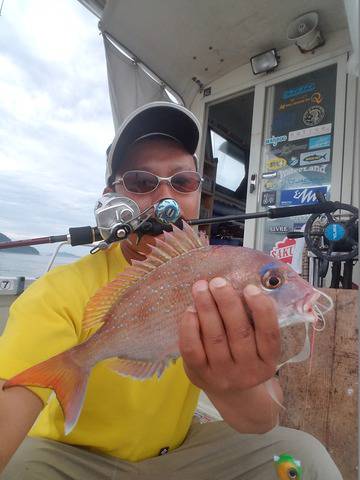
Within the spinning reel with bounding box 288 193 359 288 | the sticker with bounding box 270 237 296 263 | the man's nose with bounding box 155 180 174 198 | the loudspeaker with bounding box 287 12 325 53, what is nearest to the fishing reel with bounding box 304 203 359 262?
the spinning reel with bounding box 288 193 359 288

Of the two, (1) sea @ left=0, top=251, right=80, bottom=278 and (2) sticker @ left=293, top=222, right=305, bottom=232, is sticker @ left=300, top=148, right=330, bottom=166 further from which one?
(1) sea @ left=0, top=251, right=80, bottom=278

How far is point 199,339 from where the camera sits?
2.56ft

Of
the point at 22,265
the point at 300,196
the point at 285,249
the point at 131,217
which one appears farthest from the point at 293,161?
the point at 22,265

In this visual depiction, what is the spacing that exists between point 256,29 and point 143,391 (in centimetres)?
324

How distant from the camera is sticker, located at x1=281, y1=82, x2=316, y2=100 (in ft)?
10.0

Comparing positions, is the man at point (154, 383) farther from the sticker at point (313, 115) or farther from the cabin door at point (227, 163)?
the cabin door at point (227, 163)

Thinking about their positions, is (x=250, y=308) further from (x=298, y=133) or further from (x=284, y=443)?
(x=298, y=133)

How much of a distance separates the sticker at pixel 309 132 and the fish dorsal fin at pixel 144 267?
102 inches

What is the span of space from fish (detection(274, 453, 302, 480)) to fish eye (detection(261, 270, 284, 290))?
2.45ft

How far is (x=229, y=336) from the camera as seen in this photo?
2.53 feet

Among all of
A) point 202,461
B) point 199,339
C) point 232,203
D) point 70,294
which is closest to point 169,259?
point 199,339

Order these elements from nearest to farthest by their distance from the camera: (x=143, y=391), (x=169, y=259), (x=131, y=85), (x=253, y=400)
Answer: (x=169, y=259), (x=253, y=400), (x=143, y=391), (x=131, y=85)

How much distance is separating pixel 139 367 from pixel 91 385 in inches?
11.5

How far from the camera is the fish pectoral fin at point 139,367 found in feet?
2.79
